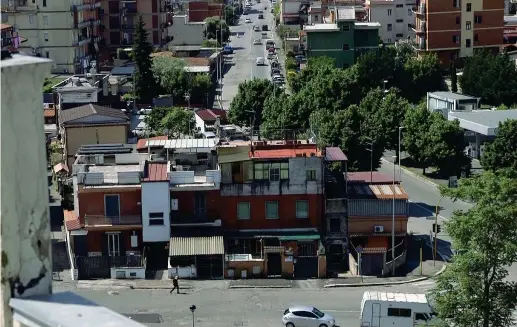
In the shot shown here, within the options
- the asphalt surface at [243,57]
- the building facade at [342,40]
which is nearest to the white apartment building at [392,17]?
the asphalt surface at [243,57]

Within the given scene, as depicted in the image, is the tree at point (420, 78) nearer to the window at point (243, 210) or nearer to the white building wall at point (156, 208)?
the window at point (243, 210)

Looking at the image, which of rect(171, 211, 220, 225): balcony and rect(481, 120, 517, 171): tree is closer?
rect(171, 211, 220, 225): balcony

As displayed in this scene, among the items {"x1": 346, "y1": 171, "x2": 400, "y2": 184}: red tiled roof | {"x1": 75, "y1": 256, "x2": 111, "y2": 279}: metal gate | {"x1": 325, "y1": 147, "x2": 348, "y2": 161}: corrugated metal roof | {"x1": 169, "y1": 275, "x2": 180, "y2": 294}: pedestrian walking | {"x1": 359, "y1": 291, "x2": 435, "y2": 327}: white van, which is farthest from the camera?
{"x1": 346, "y1": 171, "x2": 400, "y2": 184}: red tiled roof

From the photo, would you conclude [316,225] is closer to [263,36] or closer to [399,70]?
[399,70]

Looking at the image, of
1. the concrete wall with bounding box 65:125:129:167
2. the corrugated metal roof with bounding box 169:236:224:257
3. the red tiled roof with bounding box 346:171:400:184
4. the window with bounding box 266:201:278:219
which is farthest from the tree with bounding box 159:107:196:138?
the corrugated metal roof with bounding box 169:236:224:257

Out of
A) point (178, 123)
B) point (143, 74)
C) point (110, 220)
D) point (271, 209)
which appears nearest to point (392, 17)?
point (143, 74)

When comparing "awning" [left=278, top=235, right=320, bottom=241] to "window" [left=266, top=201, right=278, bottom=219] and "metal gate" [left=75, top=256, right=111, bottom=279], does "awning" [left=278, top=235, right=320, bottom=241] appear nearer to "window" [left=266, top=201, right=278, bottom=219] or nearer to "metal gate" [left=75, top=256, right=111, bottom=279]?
"window" [left=266, top=201, right=278, bottom=219]

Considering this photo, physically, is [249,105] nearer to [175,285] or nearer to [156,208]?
[156,208]
